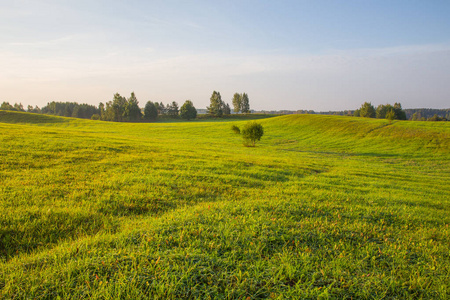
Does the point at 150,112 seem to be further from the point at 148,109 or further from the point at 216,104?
the point at 216,104

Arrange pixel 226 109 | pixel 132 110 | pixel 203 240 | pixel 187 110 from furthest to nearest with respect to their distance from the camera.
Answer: pixel 226 109, pixel 187 110, pixel 132 110, pixel 203 240

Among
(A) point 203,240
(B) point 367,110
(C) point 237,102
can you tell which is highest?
(C) point 237,102

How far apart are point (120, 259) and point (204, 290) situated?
4.25 ft

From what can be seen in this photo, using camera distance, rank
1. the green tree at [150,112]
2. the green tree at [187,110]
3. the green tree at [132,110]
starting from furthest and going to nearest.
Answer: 1. the green tree at [187,110]
2. the green tree at [150,112]
3. the green tree at [132,110]

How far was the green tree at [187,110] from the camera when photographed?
106438mm

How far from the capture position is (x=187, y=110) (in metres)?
106

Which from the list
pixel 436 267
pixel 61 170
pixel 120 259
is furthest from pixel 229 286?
pixel 61 170

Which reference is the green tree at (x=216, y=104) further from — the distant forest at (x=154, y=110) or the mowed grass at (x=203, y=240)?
the mowed grass at (x=203, y=240)

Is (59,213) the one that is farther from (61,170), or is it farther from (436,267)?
(436,267)

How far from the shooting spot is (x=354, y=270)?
3.12 meters

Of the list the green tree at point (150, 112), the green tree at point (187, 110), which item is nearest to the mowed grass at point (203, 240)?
the green tree at point (187, 110)

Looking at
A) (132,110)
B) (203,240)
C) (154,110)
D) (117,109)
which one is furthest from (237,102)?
(203,240)

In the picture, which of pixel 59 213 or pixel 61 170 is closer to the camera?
pixel 59 213

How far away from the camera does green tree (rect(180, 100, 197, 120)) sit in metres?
106
